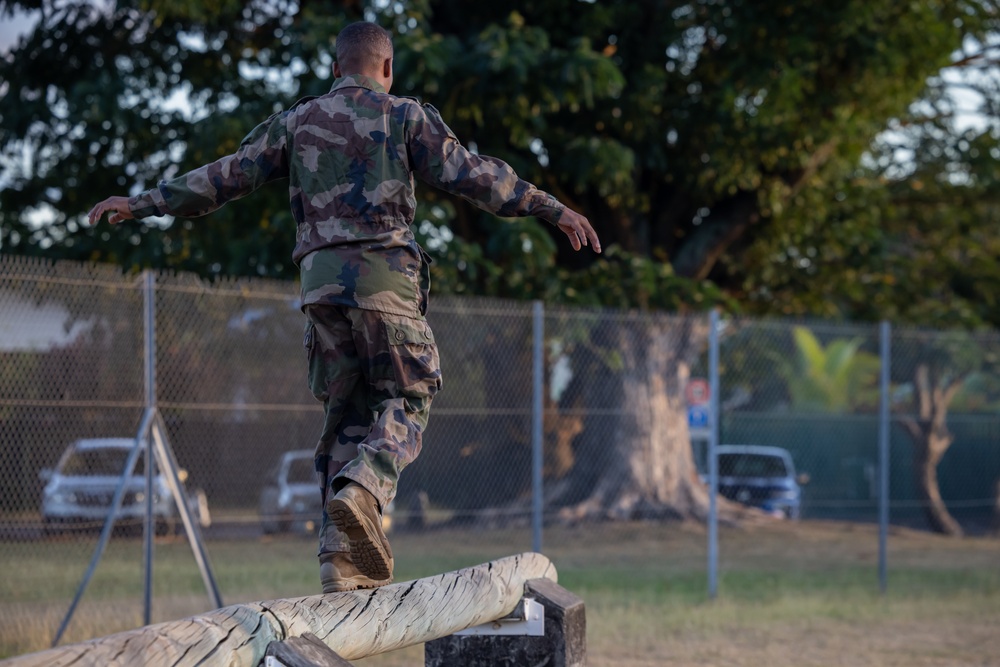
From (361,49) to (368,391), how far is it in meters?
1.23

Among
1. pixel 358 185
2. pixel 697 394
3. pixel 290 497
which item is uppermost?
pixel 358 185

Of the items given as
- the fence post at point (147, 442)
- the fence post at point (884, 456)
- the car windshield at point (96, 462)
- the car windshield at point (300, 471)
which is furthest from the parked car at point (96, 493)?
the fence post at point (884, 456)

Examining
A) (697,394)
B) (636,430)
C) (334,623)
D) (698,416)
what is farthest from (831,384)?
(334,623)

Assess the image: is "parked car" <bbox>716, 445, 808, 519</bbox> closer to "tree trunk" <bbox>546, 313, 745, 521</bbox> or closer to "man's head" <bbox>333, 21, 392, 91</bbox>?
"tree trunk" <bbox>546, 313, 745, 521</bbox>

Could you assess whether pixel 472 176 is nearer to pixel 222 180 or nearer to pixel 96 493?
pixel 222 180

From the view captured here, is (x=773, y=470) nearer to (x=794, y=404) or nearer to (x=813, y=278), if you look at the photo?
(x=794, y=404)

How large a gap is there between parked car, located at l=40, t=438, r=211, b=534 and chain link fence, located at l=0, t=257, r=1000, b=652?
0.02m

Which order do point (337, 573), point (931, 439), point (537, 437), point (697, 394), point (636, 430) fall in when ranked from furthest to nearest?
1. point (931, 439)
2. point (636, 430)
3. point (697, 394)
4. point (537, 437)
5. point (337, 573)

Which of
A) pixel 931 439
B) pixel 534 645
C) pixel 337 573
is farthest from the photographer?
pixel 931 439

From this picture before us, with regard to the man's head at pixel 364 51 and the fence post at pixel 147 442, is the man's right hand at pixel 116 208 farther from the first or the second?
the fence post at pixel 147 442

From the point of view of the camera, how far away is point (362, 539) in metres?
4.11

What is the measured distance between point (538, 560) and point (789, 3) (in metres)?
11.8

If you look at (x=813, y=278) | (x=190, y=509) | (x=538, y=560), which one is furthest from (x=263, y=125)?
(x=813, y=278)

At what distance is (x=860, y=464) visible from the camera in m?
18.7
